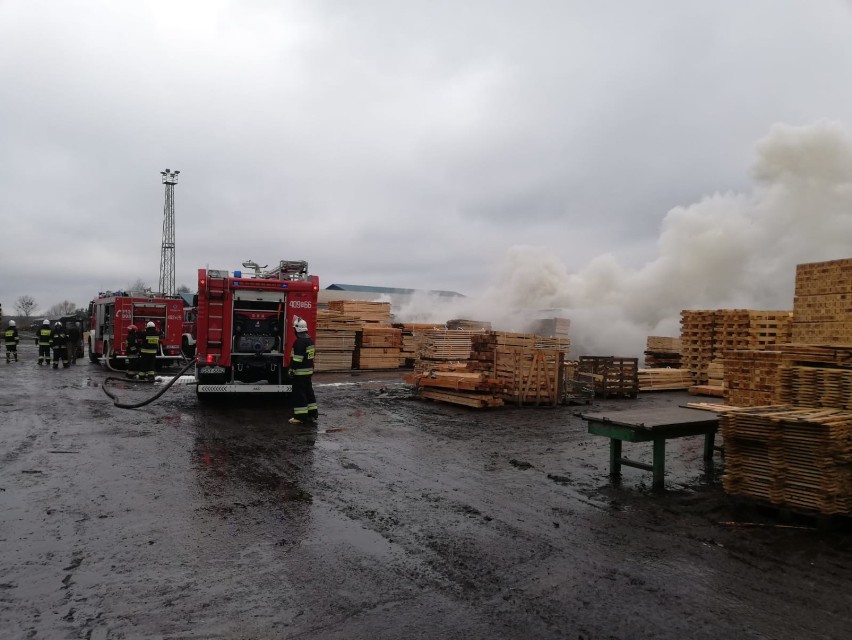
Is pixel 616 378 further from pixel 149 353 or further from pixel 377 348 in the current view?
pixel 149 353

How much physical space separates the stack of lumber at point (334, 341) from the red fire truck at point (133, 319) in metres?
4.98

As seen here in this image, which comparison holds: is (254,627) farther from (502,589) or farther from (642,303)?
(642,303)

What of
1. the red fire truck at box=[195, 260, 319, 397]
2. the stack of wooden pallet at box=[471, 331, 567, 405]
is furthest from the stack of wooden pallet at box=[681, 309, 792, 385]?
the red fire truck at box=[195, 260, 319, 397]

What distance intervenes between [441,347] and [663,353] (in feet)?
28.4

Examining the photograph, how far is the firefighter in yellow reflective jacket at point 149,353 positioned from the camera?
1741 cm

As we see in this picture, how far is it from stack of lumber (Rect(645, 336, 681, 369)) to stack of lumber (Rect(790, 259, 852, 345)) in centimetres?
1434

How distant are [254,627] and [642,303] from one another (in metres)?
28.9

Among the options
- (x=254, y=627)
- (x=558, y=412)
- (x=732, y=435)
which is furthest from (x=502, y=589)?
(x=558, y=412)

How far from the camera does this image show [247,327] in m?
13.4

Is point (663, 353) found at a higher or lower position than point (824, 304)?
lower

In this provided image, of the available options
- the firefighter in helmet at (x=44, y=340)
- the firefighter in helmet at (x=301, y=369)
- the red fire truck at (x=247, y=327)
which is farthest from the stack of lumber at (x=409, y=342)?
the firefighter in helmet at (x=301, y=369)

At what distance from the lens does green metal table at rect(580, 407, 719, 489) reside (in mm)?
7105

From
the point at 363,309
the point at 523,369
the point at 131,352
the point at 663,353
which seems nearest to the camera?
the point at 523,369

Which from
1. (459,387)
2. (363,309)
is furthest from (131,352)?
(459,387)
